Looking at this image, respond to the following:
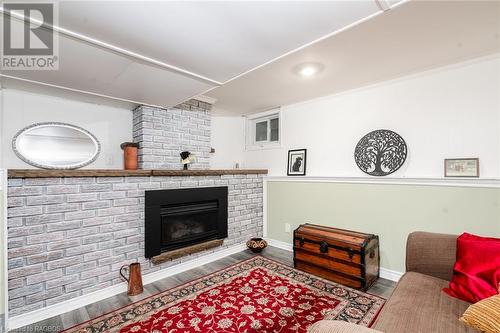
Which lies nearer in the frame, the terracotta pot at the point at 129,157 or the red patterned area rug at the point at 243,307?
the red patterned area rug at the point at 243,307

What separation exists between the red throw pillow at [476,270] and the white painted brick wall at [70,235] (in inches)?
107

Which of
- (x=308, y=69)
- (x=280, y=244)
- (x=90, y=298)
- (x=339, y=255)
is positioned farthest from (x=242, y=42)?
(x=280, y=244)

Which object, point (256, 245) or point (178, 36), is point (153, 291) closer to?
point (256, 245)

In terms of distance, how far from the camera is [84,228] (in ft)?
7.20

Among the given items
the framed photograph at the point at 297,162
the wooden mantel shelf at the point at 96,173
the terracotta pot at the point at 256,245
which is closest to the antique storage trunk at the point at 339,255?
the terracotta pot at the point at 256,245

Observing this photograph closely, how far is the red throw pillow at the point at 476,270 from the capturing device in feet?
Result: 4.20

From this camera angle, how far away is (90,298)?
86.8 inches

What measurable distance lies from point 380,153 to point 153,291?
302 centimetres

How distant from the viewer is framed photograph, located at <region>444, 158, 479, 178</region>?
2.21 meters

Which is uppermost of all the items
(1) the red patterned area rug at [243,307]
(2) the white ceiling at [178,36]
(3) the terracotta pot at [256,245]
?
(2) the white ceiling at [178,36]

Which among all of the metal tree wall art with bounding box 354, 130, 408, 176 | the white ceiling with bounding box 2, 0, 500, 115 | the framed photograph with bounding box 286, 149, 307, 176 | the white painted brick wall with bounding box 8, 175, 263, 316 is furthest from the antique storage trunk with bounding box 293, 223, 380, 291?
the white ceiling with bounding box 2, 0, 500, 115

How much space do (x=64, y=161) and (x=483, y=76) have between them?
4.46m

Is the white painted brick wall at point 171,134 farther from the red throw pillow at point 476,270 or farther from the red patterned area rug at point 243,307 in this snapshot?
the red throw pillow at point 476,270

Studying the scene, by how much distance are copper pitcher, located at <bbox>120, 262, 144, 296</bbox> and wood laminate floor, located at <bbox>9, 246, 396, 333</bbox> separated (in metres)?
0.05
